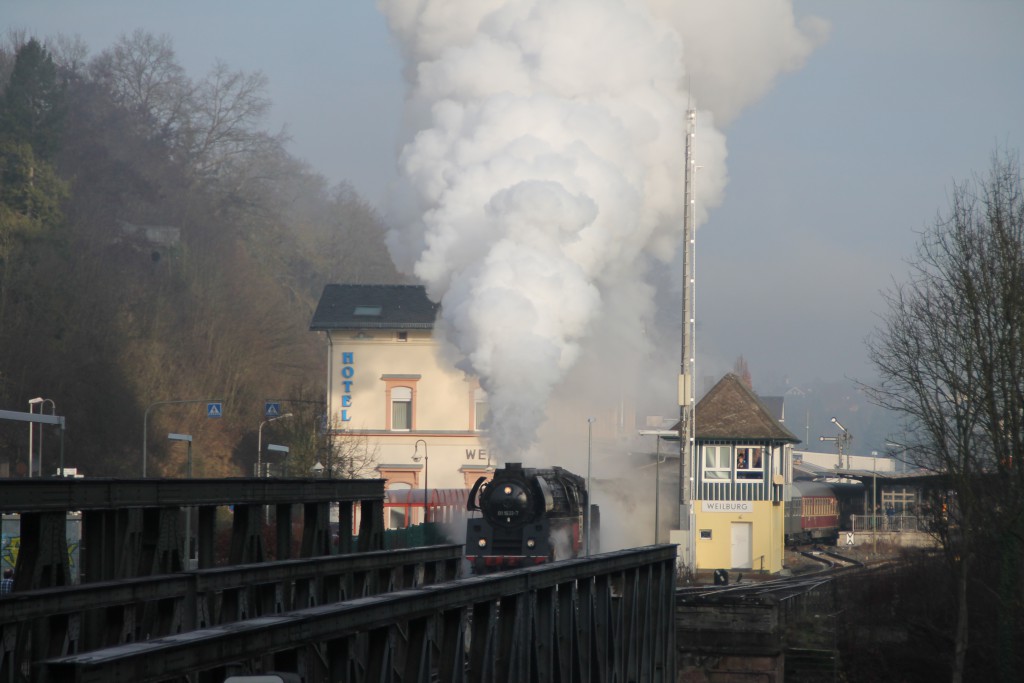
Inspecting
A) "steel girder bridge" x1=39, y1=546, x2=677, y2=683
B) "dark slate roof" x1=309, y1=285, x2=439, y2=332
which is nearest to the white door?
"dark slate roof" x1=309, y1=285, x2=439, y2=332

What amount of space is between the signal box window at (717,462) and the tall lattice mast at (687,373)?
7.49 metres

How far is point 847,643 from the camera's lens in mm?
33594

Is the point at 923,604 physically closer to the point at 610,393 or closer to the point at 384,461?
the point at 610,393

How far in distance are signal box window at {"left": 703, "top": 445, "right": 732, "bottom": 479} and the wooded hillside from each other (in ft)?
54.9

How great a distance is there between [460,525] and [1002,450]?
788 inches

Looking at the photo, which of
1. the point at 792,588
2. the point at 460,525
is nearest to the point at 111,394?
the point at 460,525

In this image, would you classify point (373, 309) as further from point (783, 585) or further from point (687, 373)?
point (783, 585)

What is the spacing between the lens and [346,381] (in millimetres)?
65812

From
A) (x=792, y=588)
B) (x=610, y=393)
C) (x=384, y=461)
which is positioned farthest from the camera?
(x=384, y=461)

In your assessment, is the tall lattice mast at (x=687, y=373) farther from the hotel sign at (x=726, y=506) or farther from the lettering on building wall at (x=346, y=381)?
the lettering on building wall at (x=346, y=381)

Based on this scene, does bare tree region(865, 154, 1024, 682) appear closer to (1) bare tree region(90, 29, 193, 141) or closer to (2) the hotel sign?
(2) the hotel sign

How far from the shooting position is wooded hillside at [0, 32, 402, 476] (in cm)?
5553

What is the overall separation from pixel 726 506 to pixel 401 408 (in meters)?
17.8

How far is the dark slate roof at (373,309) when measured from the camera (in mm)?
65812
